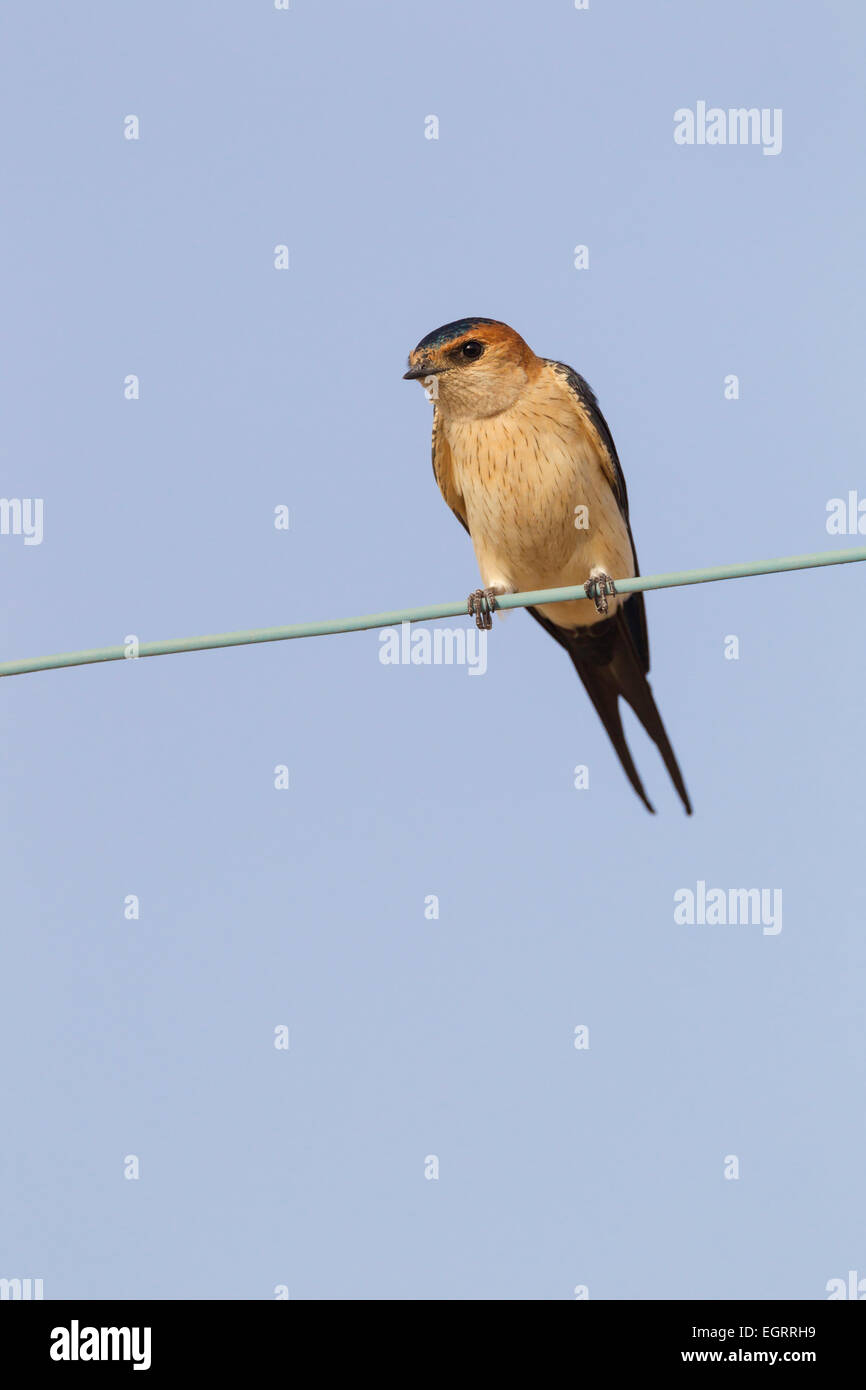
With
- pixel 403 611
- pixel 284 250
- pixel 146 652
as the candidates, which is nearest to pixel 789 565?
pixel 403 611

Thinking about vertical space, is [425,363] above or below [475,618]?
above

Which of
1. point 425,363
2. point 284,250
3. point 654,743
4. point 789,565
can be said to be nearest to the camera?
point 789,565

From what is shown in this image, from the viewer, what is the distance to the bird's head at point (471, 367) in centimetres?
873

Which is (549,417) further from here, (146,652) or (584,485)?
(146,652)

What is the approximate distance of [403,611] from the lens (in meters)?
5.54

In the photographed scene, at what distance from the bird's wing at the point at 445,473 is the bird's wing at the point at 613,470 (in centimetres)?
69

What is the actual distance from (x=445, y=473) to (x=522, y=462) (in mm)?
856

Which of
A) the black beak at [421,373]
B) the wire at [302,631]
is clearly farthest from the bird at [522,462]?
the wire at [302,631]

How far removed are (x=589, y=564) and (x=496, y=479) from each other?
716mm

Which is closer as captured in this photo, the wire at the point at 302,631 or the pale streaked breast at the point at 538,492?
the wire at the point at 302,631

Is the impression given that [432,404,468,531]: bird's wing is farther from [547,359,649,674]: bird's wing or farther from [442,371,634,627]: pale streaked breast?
[547,359,649,674]: bird's wing

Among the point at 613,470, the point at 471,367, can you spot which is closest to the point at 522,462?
the point at 471,367

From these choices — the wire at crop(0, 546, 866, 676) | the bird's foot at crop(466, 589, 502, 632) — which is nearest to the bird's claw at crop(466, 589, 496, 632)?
the bird's foot at crop(466, 589, 502, 632)

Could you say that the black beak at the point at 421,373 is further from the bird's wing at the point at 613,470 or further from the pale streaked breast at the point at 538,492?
the bird's wing at the point at 613,470
